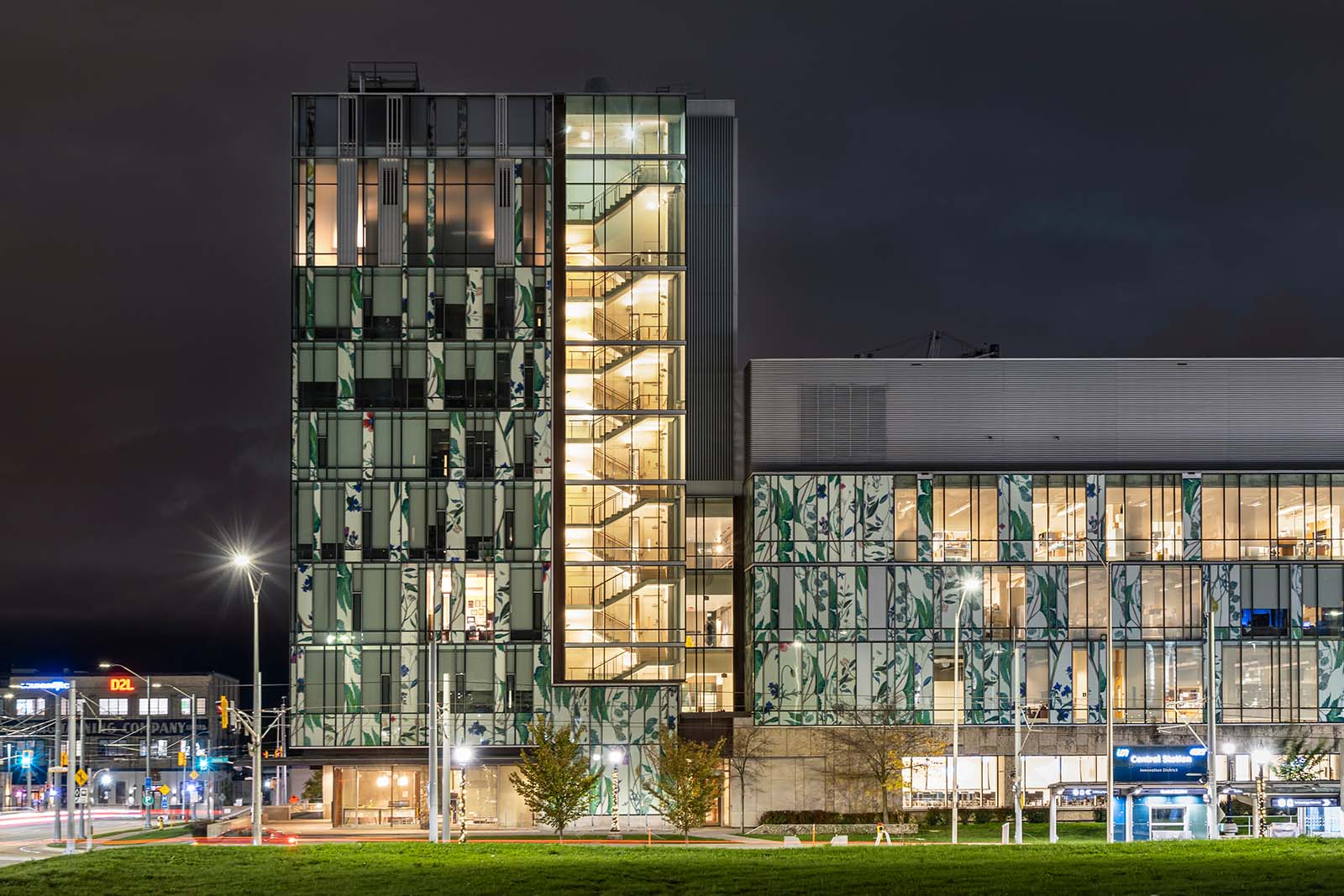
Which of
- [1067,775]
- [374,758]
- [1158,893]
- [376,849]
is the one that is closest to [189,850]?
[376,849]

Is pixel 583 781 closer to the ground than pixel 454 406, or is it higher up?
closer to the ground

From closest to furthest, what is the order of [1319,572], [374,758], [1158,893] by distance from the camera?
[1158,893]
[374,758]
[1319,572]

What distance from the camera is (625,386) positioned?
89.1m

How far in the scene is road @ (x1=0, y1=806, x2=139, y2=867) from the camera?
64.5 metres

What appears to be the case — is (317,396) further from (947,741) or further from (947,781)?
(947,781)

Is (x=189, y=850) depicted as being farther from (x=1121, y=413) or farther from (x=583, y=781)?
(x=1121, y=413)

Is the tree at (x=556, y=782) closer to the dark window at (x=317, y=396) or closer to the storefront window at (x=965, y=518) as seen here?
the dark window at (x=317, y=396)

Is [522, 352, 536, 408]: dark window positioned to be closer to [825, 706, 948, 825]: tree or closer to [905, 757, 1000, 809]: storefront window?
[825, 706, 948, 825]: tree

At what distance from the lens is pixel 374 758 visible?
8312 cm

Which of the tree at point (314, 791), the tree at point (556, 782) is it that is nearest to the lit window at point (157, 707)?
the tree at point (314, 791)

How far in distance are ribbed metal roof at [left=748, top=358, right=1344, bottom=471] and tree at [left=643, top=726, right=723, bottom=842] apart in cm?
1967

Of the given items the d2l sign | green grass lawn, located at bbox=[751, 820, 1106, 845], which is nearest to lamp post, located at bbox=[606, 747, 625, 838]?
green grass lawn, located at bbox=[751, 820, 1106, 845]

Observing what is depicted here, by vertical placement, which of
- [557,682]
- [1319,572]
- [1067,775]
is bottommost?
[1067,775]

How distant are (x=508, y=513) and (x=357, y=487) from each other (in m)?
8.09
